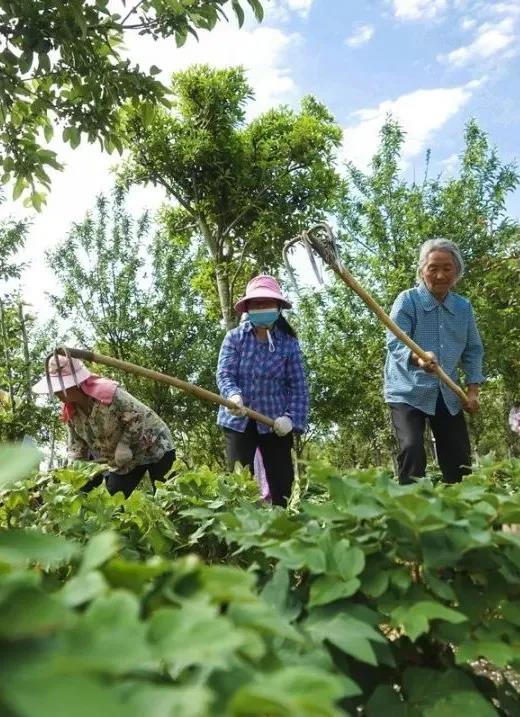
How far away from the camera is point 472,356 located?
469 cm

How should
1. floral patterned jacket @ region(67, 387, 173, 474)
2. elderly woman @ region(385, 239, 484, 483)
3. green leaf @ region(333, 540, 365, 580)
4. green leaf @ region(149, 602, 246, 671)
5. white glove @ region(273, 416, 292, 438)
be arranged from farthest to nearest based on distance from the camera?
floral patterned jacket @ region(67, 387, 173, 474) < white glove @ region(273, 416, 292, 438) < elderly woman @ region(385, 239, 484, 483) < green leaf @ region(333, 540, 365, 580) < green leaf @ region(149, 602, 246, 671)

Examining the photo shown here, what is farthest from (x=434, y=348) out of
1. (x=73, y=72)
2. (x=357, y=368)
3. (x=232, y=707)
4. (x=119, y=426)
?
(x=357, y=368)

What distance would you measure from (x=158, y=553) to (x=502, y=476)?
1.65 metres

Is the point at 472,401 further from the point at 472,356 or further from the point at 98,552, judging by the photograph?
the point at 98,552

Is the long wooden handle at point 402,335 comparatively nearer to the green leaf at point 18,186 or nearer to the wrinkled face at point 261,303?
the wrinkled face at point 261,303

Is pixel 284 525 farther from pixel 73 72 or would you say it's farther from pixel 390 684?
pixel 73 72

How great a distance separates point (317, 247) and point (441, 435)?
136cm

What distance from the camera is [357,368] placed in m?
16.4

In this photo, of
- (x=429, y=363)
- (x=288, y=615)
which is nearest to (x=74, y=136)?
(x=429, y=363)

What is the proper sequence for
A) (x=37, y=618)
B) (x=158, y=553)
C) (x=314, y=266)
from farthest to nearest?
(x=314, y=266) → (x=158, y=553) → (x=37, y=618)

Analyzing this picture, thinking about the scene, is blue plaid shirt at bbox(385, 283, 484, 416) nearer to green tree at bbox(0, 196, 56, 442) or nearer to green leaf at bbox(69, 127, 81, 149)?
green leaf at bbox(69, 127, 81, 149)

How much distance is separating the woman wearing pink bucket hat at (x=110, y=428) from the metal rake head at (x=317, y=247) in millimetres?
1376

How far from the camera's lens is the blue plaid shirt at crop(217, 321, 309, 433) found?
470 cm

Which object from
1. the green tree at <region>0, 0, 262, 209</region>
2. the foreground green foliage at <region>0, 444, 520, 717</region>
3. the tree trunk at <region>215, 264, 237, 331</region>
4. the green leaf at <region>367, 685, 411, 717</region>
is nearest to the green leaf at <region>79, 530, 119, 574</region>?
the foreground green foliage at <region>0, 444, 520, 717</region>
